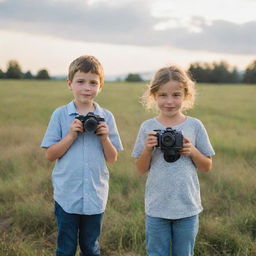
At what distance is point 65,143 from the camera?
2.90 meters

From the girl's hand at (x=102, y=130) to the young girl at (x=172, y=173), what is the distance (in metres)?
0.23

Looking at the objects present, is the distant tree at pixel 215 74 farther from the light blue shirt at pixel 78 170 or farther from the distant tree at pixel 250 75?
the light blue shirt at pixel 78 170

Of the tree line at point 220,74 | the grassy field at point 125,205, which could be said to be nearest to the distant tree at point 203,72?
the tree line at point 220,74

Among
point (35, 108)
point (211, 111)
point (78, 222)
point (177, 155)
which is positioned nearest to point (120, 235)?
point (78, 222)

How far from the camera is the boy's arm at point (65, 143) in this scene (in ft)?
9.38

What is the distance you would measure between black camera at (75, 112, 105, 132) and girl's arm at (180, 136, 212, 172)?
22.7 inches

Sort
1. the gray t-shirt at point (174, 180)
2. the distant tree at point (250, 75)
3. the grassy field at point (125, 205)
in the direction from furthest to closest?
the distant tree at point (250, 75)
the grassy field at point (125, 205)
the gray t-shirt at point (174, 180)

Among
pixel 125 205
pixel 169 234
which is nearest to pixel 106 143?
pixel 169 234

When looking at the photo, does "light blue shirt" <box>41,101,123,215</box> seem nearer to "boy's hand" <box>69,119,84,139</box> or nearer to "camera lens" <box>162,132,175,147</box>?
"boy's hand" <box>69,119,84,139</box>

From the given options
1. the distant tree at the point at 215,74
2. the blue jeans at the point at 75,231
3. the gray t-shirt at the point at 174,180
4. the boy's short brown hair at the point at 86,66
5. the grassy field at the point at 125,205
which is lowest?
the distant tree at the point at 215,74

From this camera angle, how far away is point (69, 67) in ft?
10.0

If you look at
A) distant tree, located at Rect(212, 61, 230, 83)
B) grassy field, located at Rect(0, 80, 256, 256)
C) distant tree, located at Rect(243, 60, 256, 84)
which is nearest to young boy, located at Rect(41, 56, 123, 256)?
grassy field, located at Rect(0, 80, 256, 256)

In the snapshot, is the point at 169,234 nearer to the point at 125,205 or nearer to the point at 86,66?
the point at 86,66

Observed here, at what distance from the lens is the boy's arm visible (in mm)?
2859
